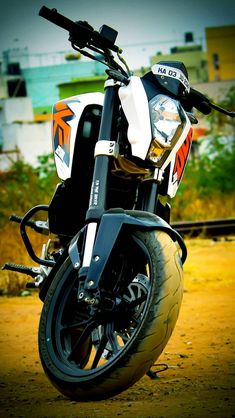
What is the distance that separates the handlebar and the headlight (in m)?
0.42

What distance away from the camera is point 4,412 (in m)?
3.99

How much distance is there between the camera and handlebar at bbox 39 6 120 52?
14.1 feet

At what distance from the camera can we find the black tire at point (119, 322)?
363 centimetres

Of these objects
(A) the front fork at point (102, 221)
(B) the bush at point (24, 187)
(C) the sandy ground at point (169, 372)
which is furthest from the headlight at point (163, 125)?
(B) the bush at point (24, 187)

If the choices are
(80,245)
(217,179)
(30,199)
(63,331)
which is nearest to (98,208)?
(80,245)

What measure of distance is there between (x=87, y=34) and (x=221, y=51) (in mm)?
57396

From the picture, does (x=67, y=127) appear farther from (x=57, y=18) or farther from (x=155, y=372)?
(x=155, y=372)

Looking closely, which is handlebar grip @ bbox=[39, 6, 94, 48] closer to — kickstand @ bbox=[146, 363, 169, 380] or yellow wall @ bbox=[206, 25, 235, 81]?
kickstand @ bbox=[146, 363, 169, 380]

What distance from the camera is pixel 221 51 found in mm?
60219

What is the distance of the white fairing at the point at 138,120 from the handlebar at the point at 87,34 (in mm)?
321

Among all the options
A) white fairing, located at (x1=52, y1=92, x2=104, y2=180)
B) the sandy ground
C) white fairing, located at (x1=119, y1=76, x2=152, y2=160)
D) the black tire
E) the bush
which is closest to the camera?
the black tire

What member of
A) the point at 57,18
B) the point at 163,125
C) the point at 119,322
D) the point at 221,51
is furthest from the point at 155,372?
the point at 221,51

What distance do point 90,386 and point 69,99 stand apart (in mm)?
1705

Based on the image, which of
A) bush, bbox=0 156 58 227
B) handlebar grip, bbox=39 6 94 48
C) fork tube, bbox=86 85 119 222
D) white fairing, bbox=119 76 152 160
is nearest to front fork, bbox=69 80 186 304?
fork tube, bbox=86 85 119 222
